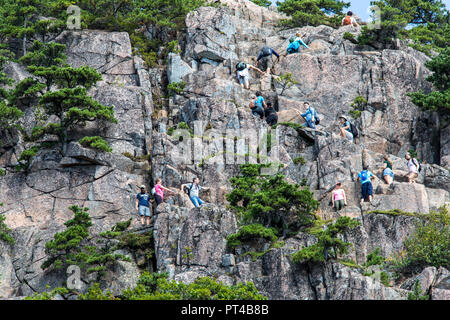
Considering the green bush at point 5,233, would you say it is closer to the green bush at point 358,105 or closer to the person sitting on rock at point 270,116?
the person sitting on rock at point 270,116

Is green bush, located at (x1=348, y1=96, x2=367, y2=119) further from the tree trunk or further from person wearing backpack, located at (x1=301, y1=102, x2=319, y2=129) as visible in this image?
the tree trunk

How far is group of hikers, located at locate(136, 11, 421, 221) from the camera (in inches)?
1490

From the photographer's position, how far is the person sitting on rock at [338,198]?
37.4 metres

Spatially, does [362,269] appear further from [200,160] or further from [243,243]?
[200,160]

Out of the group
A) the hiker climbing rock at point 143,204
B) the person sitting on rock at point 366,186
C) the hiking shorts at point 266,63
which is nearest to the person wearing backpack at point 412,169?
the person sitting on rock at point 366,186

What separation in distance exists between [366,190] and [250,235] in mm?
6158

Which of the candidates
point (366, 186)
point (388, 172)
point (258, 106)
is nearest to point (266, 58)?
point (258, 106)

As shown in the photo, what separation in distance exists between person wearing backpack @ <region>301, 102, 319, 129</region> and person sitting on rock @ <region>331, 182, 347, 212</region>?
6.86 metres

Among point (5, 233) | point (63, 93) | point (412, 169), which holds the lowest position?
point (5, 233)

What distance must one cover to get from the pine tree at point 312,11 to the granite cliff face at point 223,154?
6.13 feet

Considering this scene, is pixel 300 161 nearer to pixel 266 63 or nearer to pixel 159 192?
pixel 159 192

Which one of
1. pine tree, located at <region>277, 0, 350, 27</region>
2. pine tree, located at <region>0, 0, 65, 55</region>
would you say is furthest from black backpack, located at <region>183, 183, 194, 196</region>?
pine tree, located at <region>277, 0, 350, 27</region>

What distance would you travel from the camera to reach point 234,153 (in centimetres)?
4131

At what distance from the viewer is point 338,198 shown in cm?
3741
